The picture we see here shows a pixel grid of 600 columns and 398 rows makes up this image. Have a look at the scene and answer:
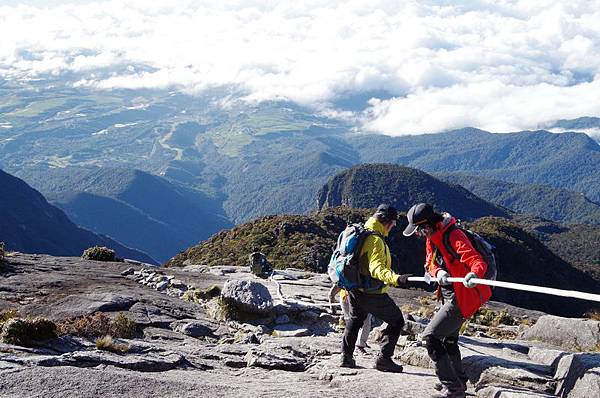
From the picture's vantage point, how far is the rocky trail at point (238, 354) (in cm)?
931

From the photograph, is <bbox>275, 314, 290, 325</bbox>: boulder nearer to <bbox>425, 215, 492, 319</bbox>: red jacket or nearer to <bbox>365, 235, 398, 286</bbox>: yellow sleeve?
<bbox>365, 235, 398, 286</bbox>: yellow sleeve

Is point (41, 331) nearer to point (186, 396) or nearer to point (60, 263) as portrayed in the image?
point (186, 396)

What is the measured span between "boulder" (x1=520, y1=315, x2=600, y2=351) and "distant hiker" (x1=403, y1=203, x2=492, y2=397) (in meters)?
6.01

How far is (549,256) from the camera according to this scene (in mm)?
86438

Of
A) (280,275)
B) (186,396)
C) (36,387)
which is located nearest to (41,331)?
(36,387)

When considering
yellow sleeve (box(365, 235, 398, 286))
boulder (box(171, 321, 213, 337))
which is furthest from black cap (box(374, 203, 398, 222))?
boulder (box(171, 321, 213, 337))

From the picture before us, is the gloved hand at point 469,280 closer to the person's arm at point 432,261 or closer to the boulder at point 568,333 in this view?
the person's arm at point 432,261

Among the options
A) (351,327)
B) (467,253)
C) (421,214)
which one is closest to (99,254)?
(351,327)

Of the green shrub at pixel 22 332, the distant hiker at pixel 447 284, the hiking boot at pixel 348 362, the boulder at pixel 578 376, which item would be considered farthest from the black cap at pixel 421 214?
the green shrub at pixel 22 332

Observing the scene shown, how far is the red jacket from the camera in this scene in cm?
859

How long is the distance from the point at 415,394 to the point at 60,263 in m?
21.8

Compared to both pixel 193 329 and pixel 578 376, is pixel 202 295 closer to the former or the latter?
pixel 193 329

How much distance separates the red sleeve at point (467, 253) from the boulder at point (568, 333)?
6.52m

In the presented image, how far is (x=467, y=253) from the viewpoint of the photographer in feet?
28.2
